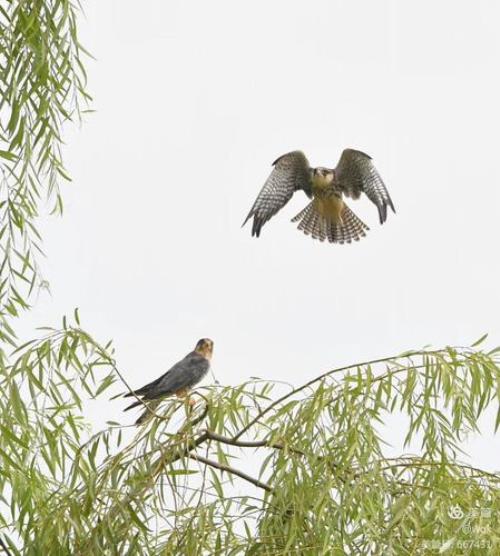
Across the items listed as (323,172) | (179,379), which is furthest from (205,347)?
(323,172)

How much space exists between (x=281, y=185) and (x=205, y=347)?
11.6 ft

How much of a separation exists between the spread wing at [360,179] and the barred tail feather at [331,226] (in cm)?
59

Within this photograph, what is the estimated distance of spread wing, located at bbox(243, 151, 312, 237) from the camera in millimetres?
10484

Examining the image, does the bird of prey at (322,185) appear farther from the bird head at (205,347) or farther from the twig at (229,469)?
the twig at (229,469)

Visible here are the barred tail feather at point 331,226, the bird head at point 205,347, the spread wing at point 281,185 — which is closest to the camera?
the bird head at point 205,347

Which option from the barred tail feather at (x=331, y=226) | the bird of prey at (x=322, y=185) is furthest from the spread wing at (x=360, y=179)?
the barred tail feather at (x=331, y=226)

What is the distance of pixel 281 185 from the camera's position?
35.5 ft

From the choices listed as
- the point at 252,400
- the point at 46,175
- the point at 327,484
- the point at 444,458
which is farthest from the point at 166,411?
the point at 46,175

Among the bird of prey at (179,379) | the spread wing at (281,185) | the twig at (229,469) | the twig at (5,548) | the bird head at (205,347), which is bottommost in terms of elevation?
the twig at (5,548)

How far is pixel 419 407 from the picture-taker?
12.7ft

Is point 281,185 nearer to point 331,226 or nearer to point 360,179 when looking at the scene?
point 360,179

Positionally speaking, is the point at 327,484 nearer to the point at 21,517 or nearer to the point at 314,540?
the point at 314,540

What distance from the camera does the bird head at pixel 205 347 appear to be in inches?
293

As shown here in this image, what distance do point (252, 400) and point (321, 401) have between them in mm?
263
